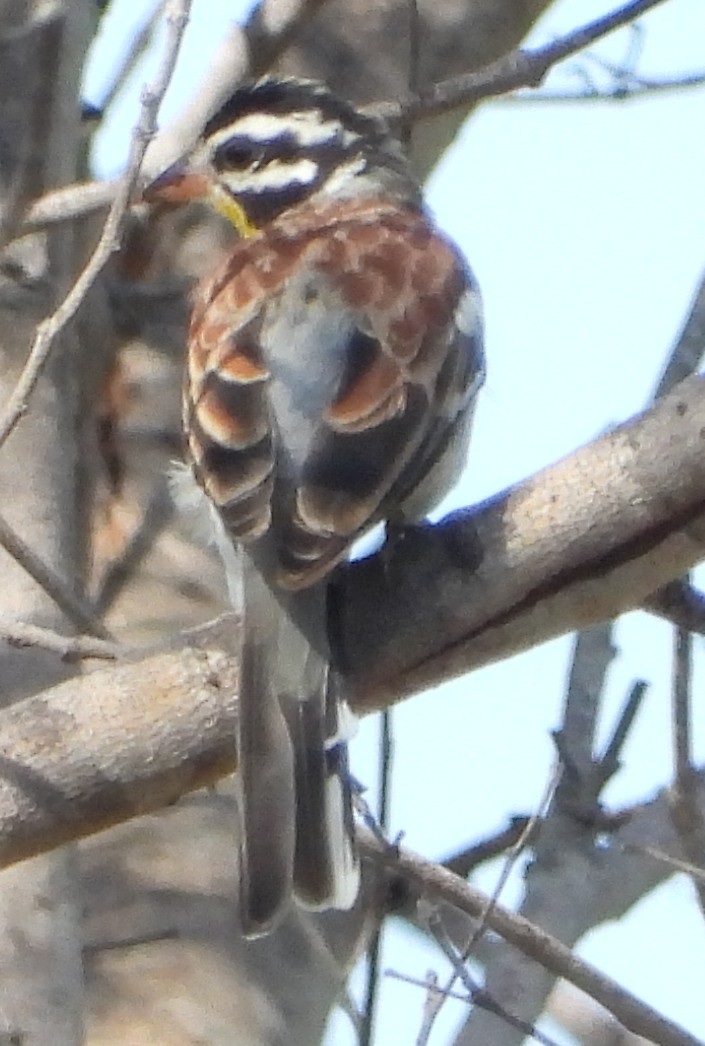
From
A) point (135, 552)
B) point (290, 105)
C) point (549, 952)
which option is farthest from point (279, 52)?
point (549, 952)

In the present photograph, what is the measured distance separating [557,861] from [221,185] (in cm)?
193

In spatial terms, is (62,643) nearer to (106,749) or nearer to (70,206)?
(106,749)

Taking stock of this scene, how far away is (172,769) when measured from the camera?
3348 mm

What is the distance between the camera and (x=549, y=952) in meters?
3.50

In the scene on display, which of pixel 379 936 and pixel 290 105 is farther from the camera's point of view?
pixel 290 105

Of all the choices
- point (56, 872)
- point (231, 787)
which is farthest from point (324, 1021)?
point (56, 872)

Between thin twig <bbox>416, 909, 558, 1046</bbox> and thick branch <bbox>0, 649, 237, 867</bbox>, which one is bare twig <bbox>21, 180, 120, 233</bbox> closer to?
thick branch <bbox>0, 649, 237, 867</bbox>

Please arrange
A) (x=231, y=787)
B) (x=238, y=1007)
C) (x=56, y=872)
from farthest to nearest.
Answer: (x=231, y=787)
(x=238, y=1007)
(x=56, y=872)

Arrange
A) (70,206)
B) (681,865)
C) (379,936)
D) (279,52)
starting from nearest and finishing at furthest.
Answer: (681,865), (379,936), (70,206), (279,52)

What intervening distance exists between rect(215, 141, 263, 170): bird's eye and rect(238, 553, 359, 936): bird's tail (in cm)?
199

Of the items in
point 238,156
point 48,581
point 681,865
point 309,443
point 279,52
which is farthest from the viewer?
point 238,156

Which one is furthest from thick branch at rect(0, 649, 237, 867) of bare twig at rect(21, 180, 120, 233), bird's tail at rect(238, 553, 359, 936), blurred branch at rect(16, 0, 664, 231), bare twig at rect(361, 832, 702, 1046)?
blurred branch at rect(16, 0, 664, 231)

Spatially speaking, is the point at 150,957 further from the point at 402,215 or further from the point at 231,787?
the point at 402,215

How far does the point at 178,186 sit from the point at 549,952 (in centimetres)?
236
